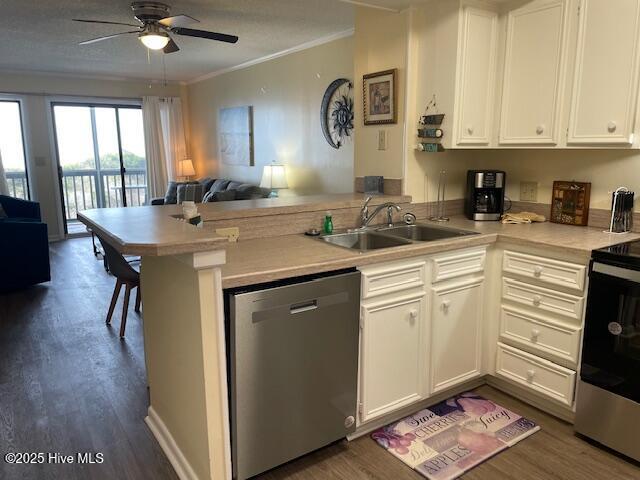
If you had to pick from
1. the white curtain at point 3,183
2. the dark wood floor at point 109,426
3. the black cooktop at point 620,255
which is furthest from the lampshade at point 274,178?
the white curtain at point 3,183

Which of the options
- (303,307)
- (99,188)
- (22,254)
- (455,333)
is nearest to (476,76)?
(455,333)

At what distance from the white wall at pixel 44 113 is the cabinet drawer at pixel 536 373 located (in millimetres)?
6894

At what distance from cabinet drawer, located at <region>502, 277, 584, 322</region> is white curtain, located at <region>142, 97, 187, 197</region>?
6.57m

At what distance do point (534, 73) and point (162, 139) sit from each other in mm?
6481

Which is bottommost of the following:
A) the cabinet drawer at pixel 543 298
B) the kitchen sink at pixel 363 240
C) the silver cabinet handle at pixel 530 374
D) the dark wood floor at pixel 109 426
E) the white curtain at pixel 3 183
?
the dark wood floor at pixel 109 426

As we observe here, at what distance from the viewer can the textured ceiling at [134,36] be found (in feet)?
11.9

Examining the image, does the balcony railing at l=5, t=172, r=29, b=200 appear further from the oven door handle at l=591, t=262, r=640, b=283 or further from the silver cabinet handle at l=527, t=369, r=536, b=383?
the oven door handle at l=591, t=262, r=640, b=283

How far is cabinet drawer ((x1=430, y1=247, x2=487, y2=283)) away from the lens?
7.45 ft

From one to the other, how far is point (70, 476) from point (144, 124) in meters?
6.58

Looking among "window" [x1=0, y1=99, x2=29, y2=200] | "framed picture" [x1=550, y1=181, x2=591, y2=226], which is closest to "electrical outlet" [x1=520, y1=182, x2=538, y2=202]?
"framed picture" [x1=550, y1=181, x2=591, y2=226]

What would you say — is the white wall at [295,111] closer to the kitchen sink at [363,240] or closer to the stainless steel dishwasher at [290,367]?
the kitchen sink at [363,240]

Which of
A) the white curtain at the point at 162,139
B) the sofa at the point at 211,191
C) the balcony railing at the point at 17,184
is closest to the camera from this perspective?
the sofa at the point at 211,191

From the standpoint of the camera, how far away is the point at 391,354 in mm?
2160

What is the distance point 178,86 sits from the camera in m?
7.89
